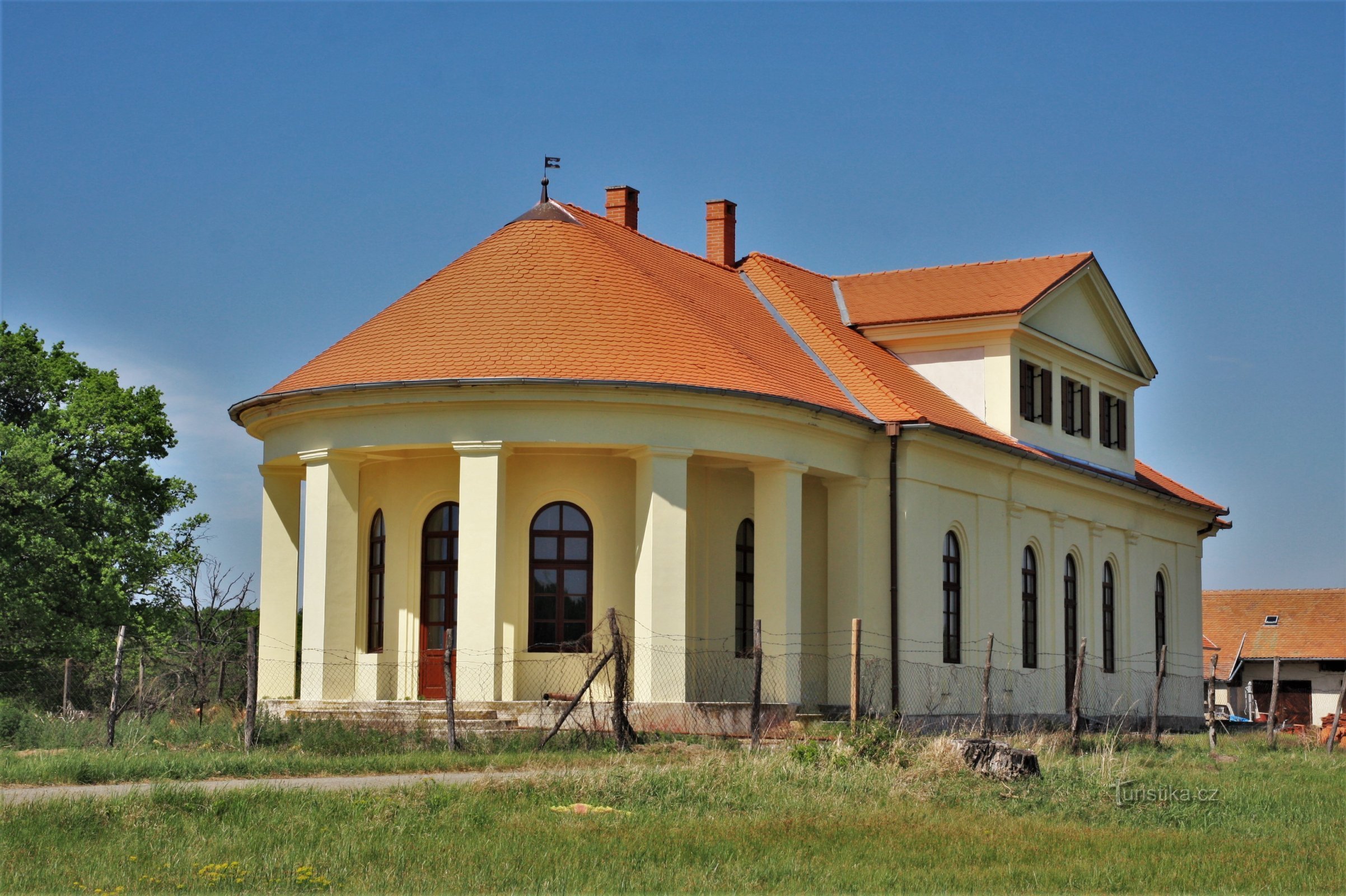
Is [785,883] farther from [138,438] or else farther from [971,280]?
[138,438]

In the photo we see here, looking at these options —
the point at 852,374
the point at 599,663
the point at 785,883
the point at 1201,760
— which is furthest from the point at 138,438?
the point at 785,883

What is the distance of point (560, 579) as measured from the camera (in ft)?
81.7

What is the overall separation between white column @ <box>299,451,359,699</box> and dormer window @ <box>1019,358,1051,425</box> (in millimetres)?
13452

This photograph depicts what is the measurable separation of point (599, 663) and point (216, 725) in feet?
16.9

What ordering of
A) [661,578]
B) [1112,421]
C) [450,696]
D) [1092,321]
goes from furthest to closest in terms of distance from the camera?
[1112,421], [1092,321], [661,578], [450,696]

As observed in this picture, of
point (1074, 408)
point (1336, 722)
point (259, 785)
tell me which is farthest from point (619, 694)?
point (1074, 408)

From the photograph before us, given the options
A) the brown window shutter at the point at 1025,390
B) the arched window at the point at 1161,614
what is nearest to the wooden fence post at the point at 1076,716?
the brown window shutter at the point at 1025,390

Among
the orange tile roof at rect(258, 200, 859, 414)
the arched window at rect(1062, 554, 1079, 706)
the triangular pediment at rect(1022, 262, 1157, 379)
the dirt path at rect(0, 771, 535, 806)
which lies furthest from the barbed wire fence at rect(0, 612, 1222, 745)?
the triangular pediment at rect(1022, 262, 1157, 379)

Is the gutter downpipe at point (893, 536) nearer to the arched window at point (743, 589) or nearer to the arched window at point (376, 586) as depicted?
the arched window at point (743, 589)

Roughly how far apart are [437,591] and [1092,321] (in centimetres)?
1637

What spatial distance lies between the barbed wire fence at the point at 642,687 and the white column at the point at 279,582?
0.05 m

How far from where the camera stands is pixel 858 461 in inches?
1053

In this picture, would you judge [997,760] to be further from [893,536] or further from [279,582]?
[279,582]

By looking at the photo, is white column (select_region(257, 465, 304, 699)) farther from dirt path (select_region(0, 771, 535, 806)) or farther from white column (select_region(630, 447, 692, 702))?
dirt path (select_region(0, 771, 535, 806))
